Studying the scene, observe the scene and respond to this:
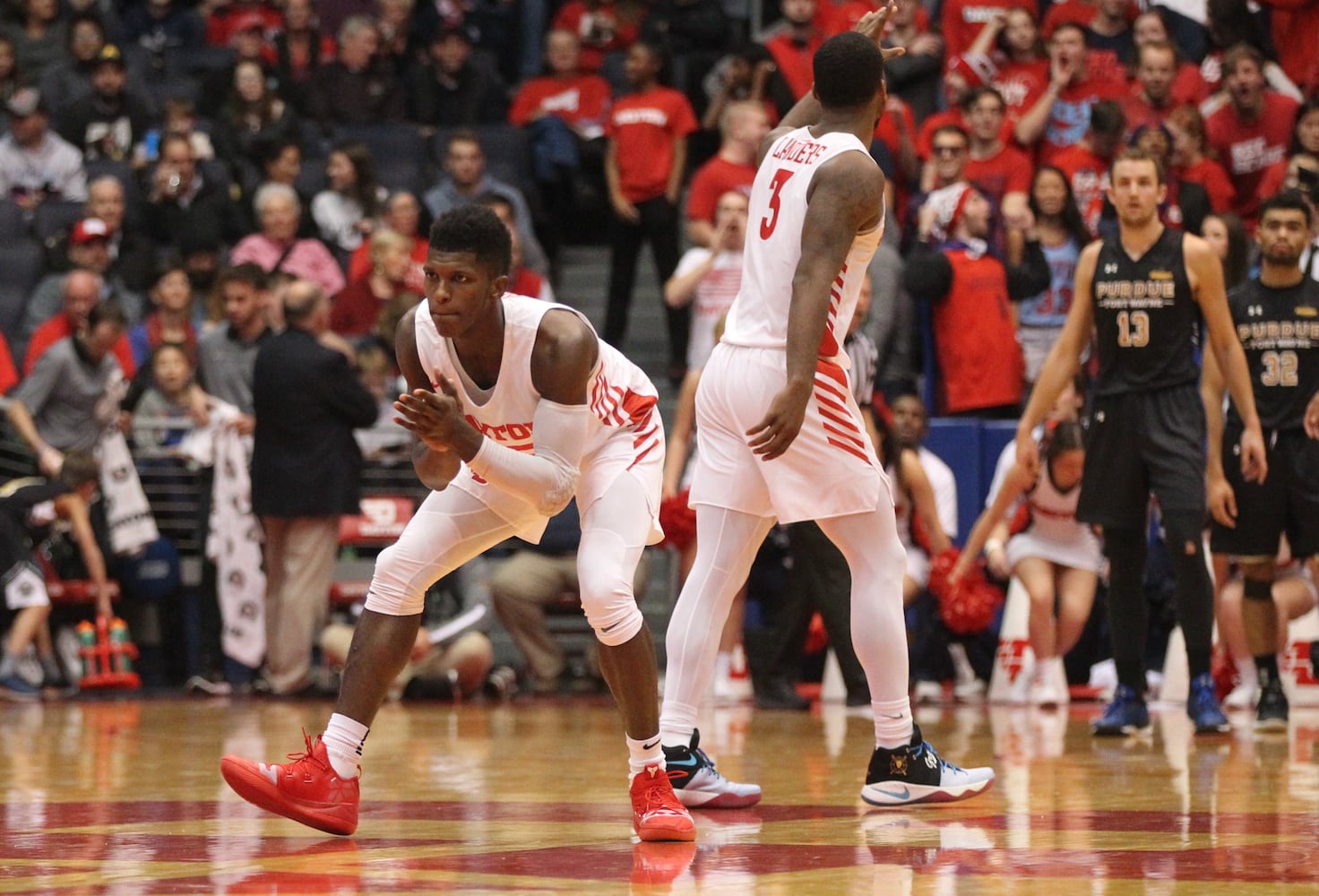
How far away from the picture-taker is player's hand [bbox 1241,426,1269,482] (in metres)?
8.45

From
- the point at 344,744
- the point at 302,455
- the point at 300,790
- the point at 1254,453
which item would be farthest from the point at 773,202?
the point at 302,455

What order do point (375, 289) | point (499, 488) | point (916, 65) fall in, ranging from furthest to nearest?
point (916, 65), point (375, 289), point (499, 488)

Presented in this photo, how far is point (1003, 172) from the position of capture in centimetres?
1280

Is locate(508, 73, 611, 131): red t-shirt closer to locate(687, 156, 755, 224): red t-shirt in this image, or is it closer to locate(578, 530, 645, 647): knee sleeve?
locate(687, 156, 755, 224): red t-shirt

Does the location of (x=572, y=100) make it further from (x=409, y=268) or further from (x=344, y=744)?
(x=344, y=744)

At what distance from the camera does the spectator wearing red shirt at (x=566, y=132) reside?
14367 millimetres

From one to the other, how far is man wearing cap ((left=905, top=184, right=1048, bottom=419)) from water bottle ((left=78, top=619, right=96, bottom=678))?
514 cm

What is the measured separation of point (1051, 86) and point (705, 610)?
27.2ft

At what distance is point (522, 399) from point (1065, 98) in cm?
888

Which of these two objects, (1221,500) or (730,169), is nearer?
(1221,500)

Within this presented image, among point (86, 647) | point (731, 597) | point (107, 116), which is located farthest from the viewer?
point (107, 116)

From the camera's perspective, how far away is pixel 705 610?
580 cm

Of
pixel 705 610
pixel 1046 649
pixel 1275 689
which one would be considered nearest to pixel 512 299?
pixel 705 610

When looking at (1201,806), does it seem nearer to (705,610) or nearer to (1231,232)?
(705,610)
